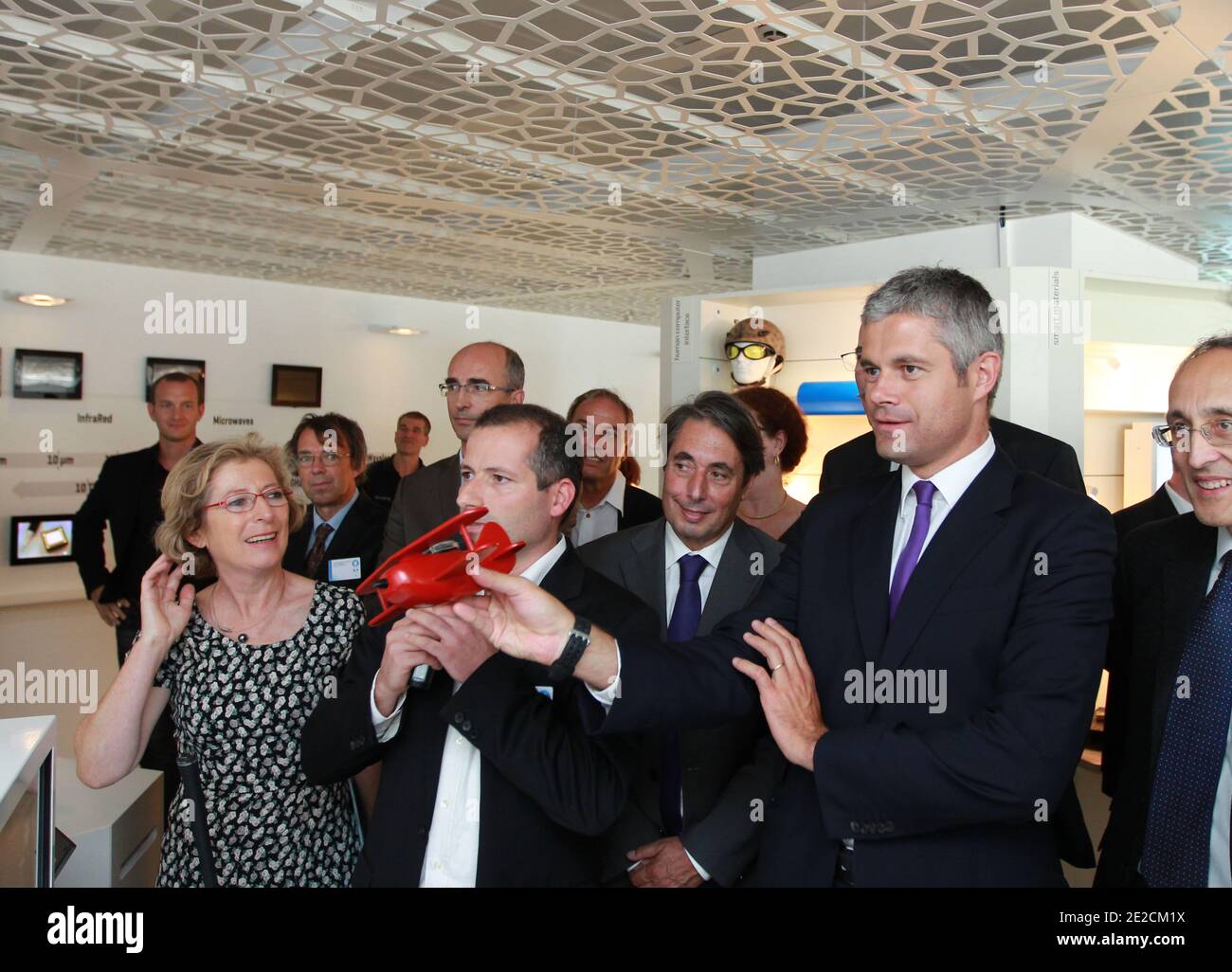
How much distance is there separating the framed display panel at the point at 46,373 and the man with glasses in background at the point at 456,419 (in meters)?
5.39

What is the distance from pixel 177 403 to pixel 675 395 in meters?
2.81

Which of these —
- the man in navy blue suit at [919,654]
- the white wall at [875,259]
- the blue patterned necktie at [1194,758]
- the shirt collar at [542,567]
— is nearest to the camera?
the man in navy blue suit at [919,654]

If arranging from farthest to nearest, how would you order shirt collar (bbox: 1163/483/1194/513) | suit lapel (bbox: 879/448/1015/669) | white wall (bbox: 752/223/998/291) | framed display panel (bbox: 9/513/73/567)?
framed display panel (bbox: 9/513/73/567) < white wall (bbox: 752/223/998/291) < shirt collar (bbox: 1163/483/1194/513) < suit lapel (bbox: 879/448/1015/669)

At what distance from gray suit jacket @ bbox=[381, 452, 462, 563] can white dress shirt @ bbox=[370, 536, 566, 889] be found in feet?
4.43

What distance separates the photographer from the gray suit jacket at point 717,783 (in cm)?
208

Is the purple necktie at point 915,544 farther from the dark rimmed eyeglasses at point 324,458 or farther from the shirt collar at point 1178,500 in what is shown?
the dark rimmed eyeglasses at point 324,458

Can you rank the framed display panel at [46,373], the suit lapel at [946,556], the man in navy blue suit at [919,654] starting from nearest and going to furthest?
the man in navy blue suit at [919,654]
the suit lapel at [946,556]
the framed display panel at [46,373]

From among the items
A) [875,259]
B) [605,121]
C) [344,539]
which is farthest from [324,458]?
[875,259]

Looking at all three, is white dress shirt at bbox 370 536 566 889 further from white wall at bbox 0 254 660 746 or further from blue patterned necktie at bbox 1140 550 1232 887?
white wall at bbox 0 254 660 746

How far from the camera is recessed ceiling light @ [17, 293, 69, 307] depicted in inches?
288

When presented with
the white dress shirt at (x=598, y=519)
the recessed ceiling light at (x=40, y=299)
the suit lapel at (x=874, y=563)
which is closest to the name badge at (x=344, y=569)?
the white dress shirt at (x=598, y=519)

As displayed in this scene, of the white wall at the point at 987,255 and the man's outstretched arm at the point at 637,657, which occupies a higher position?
the white wall at the point at 987,255

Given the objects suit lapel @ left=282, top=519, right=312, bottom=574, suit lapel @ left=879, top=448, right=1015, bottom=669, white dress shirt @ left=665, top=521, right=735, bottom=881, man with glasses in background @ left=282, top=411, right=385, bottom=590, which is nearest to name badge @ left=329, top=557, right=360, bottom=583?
man with glasses in background @ left=282, top=411, right=385, bottom=590

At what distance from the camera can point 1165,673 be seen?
1.82 metres
